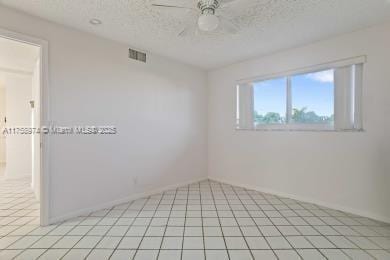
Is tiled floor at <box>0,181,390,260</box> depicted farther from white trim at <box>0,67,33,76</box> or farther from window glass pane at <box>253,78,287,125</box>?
white trim at <box>0,67,33,76</box>

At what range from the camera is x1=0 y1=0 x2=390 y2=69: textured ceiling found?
6.98 feet

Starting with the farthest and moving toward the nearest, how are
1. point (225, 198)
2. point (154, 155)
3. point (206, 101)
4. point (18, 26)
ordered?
point (206, 101) → point (154, 155) → point (225, 198) → point (18, 26)

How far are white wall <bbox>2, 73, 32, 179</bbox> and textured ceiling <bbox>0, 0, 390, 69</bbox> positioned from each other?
329 centimetres

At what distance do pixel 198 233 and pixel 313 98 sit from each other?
2.51 metres

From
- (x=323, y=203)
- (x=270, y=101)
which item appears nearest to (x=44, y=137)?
(x=270, y=101)

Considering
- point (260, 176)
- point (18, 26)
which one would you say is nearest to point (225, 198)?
point (260, 176)

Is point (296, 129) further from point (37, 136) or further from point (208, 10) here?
point (37, 136)

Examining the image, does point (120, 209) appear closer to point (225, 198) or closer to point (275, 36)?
point (225, 198)

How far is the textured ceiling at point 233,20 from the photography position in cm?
213

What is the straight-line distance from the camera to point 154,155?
359 centimetres

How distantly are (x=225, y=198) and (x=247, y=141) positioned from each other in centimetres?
115

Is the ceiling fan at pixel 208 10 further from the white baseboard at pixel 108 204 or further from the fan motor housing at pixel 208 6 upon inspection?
the white baseboard at pixel 108 204

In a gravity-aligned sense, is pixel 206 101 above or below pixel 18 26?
below

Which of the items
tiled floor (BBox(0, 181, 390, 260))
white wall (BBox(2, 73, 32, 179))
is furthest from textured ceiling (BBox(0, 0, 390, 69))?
white wall (BBox(2, 73, 32, 179))
